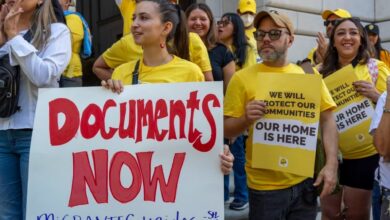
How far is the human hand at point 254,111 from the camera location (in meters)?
2.82

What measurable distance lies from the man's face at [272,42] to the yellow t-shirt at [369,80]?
1.05 m

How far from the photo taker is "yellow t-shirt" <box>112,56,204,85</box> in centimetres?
284

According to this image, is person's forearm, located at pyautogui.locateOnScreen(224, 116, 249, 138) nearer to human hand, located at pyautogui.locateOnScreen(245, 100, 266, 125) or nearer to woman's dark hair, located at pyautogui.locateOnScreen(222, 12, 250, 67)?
human hand, located at pyautogui.locateOnScreen(245, 100, 266, 125)

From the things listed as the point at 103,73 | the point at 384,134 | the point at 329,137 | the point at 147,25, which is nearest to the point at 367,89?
the point at 329,137

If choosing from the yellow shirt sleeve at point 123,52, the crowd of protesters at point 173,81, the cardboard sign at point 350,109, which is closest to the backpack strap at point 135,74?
the crowd of protesters at point 173,81

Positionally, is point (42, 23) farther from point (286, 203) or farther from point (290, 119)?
point (286, 203)

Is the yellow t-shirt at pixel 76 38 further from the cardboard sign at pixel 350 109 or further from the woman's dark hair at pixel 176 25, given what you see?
the cardboard sign at pixel 350 109

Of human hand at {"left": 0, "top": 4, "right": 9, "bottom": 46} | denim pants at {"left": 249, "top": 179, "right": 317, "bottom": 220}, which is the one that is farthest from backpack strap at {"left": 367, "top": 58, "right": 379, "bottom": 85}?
human hand at {"left": 0, "top": 4, "right": 9, "bottom": 46}

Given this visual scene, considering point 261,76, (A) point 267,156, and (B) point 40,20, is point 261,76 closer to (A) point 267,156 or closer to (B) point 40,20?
(A) point 267,156

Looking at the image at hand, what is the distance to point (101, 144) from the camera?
8.77 ft

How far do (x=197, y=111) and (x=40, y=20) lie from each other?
1028 millimetres

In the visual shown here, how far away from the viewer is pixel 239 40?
17.1 ft

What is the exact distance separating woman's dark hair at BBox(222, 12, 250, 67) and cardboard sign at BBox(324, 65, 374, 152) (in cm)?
160

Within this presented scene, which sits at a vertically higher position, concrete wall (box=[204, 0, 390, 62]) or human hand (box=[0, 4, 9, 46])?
concrete wall (box=[204, 0, 390, 62])
